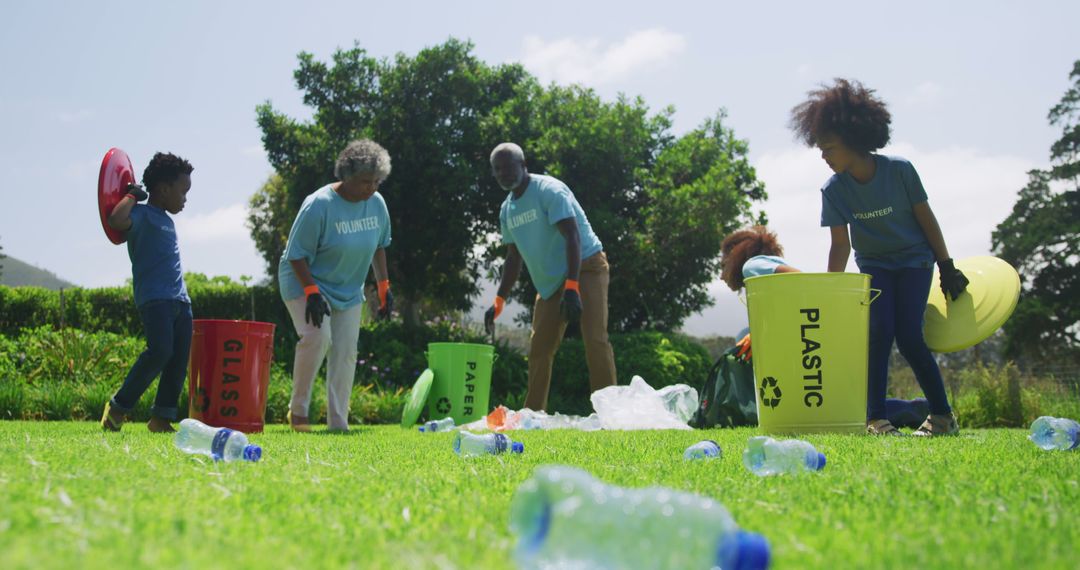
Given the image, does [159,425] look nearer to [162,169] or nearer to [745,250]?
[162,169]

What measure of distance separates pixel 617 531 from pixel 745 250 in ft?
17.9

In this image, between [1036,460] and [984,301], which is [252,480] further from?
[984,301]

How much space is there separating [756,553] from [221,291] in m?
14.5

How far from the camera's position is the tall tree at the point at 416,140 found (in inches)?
561

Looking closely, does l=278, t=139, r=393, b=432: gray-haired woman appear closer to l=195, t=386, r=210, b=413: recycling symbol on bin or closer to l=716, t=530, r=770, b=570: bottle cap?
l=195, t=386, r=210, b=413: recycling symbol on bin

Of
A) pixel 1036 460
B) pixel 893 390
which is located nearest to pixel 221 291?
pixel 893 390

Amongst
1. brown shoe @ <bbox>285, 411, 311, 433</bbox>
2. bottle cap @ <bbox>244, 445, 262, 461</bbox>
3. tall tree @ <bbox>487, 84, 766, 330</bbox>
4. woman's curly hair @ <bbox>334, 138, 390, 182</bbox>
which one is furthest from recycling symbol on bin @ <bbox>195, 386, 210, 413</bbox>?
tall tree @ <bbox>487, 84, 766, 330</bbox>

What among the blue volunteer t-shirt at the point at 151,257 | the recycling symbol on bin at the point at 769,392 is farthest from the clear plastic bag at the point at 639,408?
the blue volunteer t-shirt at the point at 151,257

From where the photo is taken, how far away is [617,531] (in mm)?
1188

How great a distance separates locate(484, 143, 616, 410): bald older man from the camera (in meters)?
6.68

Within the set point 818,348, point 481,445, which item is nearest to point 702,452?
point 481,445

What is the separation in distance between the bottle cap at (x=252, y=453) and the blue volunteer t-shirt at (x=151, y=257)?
2.48m

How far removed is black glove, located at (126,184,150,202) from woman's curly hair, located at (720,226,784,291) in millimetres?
4318

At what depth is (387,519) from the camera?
166 centimetres
